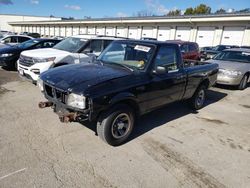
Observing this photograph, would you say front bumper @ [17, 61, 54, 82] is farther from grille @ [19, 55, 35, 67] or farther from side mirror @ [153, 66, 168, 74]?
side mirror @ [153, 66, 168, 74]

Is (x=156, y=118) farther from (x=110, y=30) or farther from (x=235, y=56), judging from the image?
(x=110, y=30)

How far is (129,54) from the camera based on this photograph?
4812 mm

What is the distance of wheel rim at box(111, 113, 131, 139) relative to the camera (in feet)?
13.0

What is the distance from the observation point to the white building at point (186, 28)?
2089 centimetres

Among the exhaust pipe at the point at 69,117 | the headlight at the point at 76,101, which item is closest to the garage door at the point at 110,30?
the headlight at the point at 76,101

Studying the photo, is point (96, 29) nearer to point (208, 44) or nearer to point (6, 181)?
point (208, 44)

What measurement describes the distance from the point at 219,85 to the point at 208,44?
15.2 metres

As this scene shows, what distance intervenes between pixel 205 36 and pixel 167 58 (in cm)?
2104

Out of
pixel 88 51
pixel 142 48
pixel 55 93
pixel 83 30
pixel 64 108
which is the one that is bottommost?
pixel 64 108

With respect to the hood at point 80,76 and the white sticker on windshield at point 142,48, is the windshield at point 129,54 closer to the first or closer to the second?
the white sticker on windshield at point 142,48

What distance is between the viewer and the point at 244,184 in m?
3.24

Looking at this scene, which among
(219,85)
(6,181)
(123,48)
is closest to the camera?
(6,181)

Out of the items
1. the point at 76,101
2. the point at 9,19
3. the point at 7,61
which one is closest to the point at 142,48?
the point at 76,101

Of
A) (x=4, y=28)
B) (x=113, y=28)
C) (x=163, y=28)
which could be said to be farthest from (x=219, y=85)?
(x=4, y=28)
